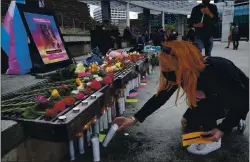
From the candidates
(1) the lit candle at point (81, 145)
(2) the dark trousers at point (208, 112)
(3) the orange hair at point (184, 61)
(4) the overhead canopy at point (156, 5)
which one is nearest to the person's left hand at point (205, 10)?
(2) the dark trousers at point (208, 112)

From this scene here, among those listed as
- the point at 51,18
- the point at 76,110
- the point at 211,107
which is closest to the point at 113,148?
the point at 76,110

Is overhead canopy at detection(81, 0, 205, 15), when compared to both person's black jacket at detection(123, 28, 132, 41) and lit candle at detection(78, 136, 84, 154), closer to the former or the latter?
person's black jacket at detection(123, 28, 132, 41)

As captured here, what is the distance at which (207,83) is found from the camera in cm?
189

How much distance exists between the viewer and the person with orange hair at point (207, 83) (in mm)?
1775

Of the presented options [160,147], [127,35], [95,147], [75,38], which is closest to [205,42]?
[160,147]

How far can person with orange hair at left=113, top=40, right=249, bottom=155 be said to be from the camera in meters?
1.78

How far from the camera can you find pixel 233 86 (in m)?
1.81

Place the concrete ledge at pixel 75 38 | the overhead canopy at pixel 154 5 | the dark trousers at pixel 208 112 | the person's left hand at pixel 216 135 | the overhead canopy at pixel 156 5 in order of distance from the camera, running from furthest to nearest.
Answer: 1. the overhead canopy at pixel 156 5
2. the overhead canopy at pixel 154 5
3. the concrete ledge at pixel 75 38
4. the dark trousers at pixel 208 112
5. the person's left hand at pixel 216 135

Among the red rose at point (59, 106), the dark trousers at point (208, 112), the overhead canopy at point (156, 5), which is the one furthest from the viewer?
the overhead canopy at point (156, 5)

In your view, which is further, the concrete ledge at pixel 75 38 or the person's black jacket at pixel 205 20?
the concrete ledge at pixel 75 38

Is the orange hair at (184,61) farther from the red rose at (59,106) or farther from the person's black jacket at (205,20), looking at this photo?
the person's black jacket at (205,20)

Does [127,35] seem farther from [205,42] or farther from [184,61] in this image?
[184,61]

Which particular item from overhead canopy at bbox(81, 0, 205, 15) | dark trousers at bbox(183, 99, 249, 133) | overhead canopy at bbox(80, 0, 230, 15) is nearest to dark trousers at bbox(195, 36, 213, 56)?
dark trousers at bbox(183, 99, 249, 133)

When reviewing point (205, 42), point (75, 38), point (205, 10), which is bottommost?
point (205, 42)
